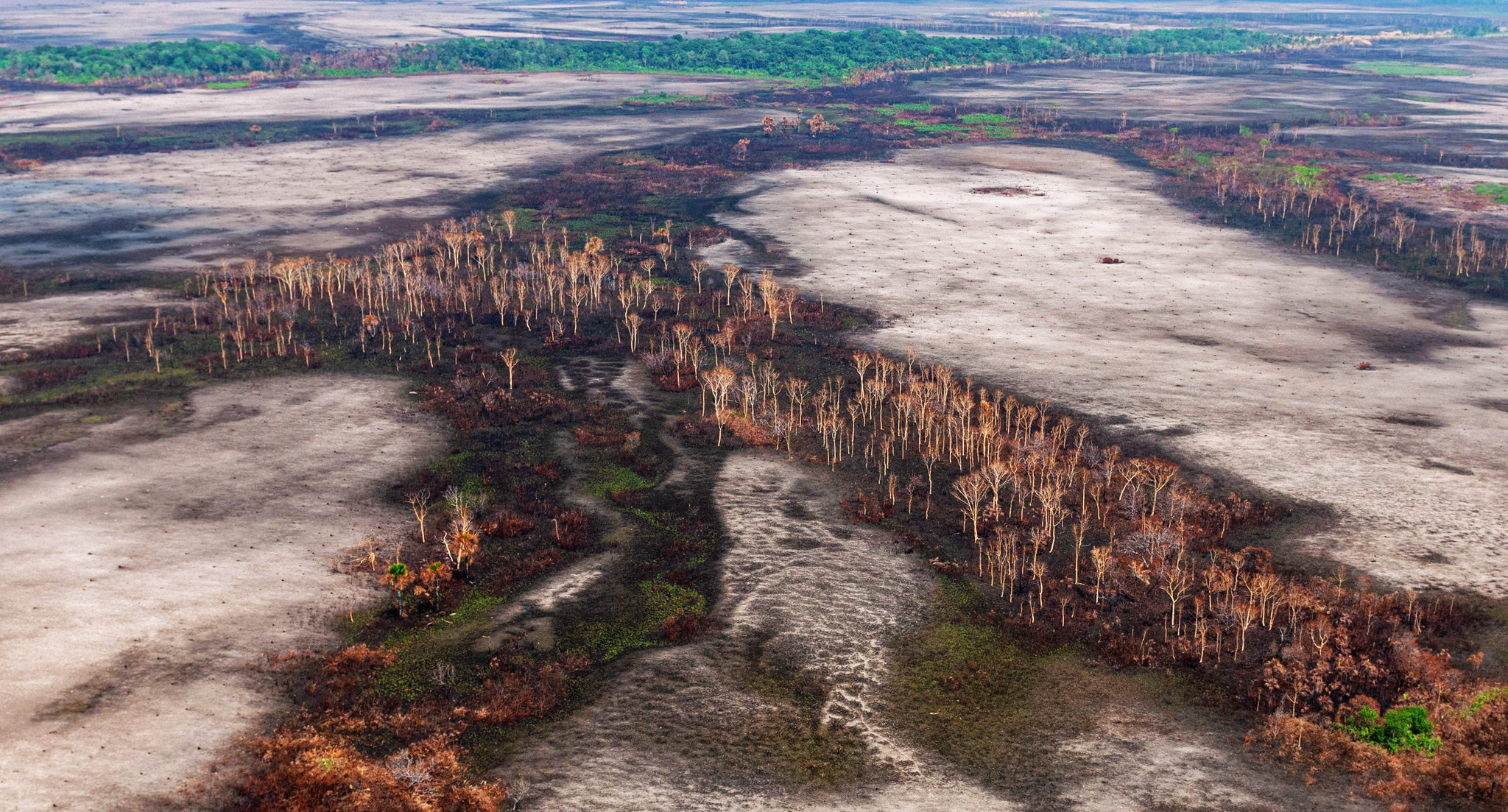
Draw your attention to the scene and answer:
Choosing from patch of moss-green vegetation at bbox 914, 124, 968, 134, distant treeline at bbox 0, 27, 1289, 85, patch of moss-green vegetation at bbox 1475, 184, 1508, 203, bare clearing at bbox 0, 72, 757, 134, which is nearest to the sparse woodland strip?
patch of moss-green vegetation at bbox 1475, 184, 1508, 203

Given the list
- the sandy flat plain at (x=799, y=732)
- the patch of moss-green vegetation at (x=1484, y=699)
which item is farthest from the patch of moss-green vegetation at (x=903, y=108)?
the patch of moss-green vegetation at (x=1484, y=699)

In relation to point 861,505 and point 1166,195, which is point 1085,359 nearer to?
point 861,505

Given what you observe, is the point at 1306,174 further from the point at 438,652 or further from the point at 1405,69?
the point at 1405,69

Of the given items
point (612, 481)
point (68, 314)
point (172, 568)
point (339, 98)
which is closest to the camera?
point (172, 568)

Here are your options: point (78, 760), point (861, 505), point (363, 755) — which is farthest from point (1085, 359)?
point (78, 760)

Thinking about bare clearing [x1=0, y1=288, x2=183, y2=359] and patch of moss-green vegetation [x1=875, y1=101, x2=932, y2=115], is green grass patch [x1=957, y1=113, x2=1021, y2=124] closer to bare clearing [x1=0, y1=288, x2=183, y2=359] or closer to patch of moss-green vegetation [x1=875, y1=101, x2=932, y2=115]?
patch of moss-green vegetation [x1=875, y1=101, x2=932, y2=115]

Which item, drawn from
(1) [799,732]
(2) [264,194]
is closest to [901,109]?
(2) [264,194]
